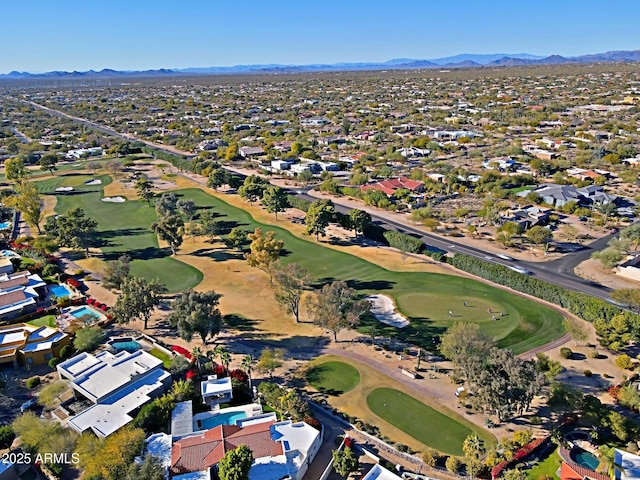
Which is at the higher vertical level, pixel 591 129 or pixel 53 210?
pixel 591 129

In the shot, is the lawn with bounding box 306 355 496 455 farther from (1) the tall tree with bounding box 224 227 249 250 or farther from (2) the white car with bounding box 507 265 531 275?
(1) the tall tree with bounding box 224 227 249 250

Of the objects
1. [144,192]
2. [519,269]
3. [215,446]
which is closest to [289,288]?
[215,446]

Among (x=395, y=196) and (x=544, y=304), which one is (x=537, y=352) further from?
(x=395, y=196)

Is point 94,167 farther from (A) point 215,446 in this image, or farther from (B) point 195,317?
(A) point 215,446

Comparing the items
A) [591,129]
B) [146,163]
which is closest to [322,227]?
[146,163]

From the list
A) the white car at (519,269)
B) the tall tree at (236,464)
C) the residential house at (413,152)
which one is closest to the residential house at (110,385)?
the tall tree at (236,464)

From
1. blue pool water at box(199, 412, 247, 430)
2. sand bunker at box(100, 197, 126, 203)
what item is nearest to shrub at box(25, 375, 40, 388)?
blue pool water at box(199, 412, 247, 430)
